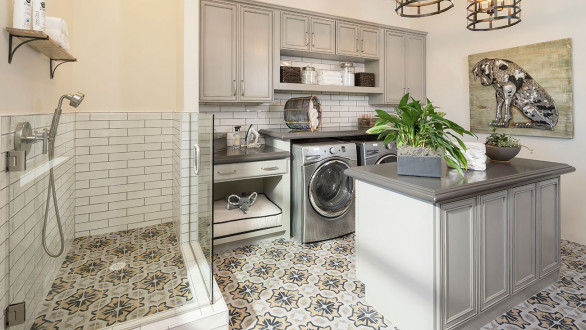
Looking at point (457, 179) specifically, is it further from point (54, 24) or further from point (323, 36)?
point (323, 36)

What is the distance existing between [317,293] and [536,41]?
11.8 feet

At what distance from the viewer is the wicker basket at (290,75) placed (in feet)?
12.2

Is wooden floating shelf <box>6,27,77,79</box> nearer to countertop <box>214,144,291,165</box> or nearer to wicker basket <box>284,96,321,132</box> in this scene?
countertop <box>214,144,291,165</box>

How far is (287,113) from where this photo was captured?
3.72m

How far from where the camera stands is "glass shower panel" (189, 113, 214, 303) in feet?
6.33

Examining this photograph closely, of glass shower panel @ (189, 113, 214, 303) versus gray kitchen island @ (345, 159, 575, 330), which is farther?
glass shower panel @ (189, 113, 214, 303)

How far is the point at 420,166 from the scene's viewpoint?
6.17ft

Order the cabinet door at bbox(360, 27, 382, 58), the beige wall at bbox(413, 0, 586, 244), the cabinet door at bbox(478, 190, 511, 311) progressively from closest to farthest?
1. the cabinet door at bbox(478, 190, 511, 311)
2. the beige wall at bbox(413, 0, 586, 244)
3. the cabinet door at bbox(360, 27, 382, 58)

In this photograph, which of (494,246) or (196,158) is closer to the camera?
(494,246)

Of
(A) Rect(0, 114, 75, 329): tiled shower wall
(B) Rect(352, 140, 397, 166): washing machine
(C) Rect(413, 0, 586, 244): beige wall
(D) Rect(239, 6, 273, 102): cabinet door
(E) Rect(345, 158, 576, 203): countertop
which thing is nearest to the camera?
(A) Rect(0, 114, 75, 329): tiled shower wall

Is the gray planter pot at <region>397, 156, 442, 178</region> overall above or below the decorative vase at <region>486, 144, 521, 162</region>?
below

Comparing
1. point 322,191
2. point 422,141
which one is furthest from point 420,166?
point 322,191

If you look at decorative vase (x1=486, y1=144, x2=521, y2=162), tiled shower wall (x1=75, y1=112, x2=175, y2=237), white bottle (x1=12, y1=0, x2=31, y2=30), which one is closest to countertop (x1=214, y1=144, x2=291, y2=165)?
tiled shower wall (x1=75, y1=112, x2=175, y2=237)

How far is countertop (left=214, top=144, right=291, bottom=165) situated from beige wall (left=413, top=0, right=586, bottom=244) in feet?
8.98
